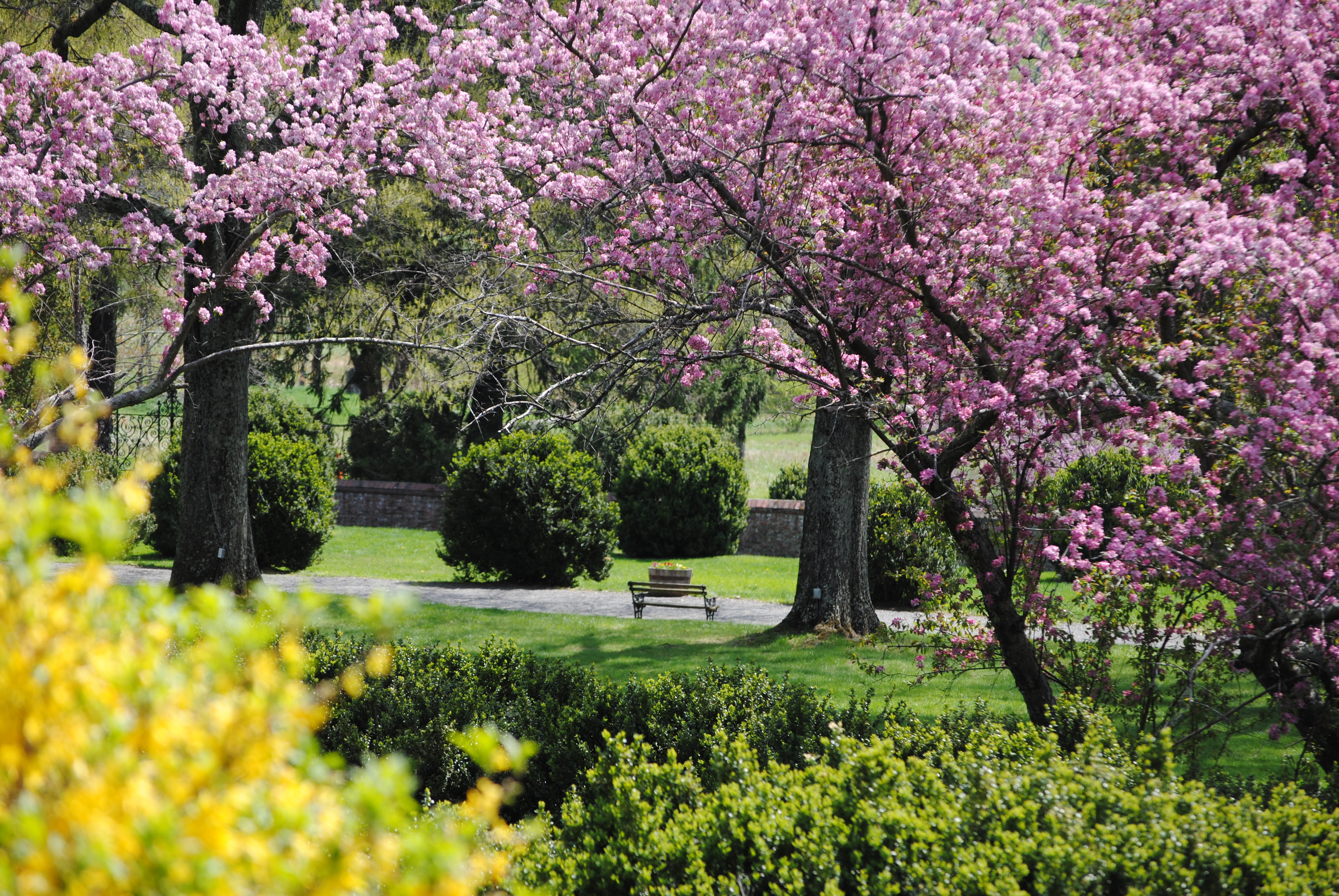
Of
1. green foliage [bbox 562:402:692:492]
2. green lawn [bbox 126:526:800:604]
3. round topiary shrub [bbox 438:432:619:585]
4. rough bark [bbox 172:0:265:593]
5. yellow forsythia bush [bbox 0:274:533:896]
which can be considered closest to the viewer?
yellow forsythia bush [bbox 0:274:533:896]

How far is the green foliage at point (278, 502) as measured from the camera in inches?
631

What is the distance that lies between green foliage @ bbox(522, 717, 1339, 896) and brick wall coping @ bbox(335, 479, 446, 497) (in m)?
20.4

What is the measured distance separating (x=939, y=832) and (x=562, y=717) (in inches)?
105

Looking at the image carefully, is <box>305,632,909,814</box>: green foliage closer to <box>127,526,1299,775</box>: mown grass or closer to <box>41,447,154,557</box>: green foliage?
<box>127,526,1299,775</box>: mown grass

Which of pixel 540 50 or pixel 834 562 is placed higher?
pixel 540 50

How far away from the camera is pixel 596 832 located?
3.70 metres

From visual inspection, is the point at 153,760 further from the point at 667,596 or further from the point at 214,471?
the point at 667,596

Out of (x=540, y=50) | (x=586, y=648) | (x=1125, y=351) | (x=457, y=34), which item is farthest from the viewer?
(x=586, y=648)

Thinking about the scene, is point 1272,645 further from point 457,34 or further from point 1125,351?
point 457,34

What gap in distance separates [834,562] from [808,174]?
21.2 feet

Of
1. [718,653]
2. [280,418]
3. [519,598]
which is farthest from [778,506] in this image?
[718,653]

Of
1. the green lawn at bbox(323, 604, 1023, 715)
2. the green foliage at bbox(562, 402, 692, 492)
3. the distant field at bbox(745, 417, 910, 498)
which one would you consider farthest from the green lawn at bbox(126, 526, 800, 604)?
the distant field at bbox(745, 417, 910, 498)

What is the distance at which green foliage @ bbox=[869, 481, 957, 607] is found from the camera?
435 inches

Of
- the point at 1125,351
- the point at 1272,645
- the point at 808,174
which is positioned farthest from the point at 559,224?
the point at 1272,645
